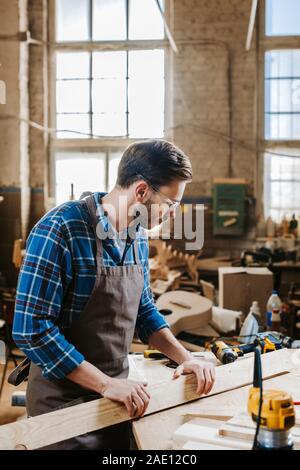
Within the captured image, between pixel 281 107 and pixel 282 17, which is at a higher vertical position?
pixel 282 17

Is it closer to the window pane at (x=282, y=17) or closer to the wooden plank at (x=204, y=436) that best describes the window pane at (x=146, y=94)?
the window pane at (x=282, y=17)

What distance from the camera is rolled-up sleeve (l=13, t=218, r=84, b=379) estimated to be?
1.57 m

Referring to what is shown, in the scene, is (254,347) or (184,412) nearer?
(184,412)

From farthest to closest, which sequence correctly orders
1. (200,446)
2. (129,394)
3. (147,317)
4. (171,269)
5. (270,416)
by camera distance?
(171,269) → (147,317) → (129,394) → (200,446) → (270,416)

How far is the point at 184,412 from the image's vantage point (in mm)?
1692

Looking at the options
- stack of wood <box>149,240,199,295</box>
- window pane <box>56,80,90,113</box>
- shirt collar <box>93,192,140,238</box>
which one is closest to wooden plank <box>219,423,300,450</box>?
shirt collar <box>93,192,140,238</box>

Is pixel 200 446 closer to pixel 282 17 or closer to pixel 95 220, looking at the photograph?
pixel 95 220

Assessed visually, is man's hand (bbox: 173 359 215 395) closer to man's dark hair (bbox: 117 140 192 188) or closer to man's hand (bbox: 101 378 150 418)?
man's hand (bbox: 101 378 150 418)

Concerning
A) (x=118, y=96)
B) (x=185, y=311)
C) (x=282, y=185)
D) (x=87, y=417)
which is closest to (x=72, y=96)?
(x=118, y=96)

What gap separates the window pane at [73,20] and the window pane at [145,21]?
24.8 inches

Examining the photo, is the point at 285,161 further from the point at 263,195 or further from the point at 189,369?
the point at 189,369

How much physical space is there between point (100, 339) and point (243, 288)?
3.04m

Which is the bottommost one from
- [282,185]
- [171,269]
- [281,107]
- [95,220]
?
[171,269]
